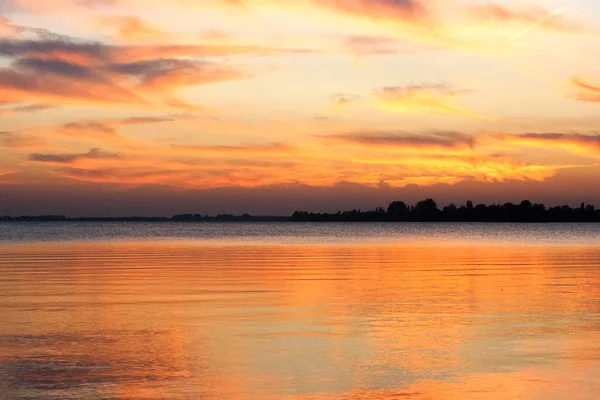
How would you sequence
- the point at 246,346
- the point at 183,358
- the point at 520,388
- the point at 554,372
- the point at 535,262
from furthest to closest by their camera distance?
the point at 535,262 → the point at 246,346 → the point at 183,358 → the point at 554,372 → the point at 520,388

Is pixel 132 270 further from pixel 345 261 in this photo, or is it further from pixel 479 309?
pixel 479 309

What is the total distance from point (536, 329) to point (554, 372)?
18.2 feet

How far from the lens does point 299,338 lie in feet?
63.7

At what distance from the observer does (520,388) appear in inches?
562

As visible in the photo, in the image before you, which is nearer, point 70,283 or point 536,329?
point 536,329

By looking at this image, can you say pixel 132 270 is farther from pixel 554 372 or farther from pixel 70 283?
pixel 554 372

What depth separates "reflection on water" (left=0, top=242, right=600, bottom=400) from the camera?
14.4 metres

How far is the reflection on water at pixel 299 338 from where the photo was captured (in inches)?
566

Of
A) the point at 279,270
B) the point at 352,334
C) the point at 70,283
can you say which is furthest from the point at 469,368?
the point at 279,270

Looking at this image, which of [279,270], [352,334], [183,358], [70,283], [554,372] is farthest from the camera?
[279,270]

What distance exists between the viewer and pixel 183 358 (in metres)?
17.0

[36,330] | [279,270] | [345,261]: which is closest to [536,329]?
[36,330]

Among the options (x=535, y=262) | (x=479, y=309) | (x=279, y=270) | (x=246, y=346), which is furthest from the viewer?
(x=535, y=262)

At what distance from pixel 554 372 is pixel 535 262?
37122 millimetres
